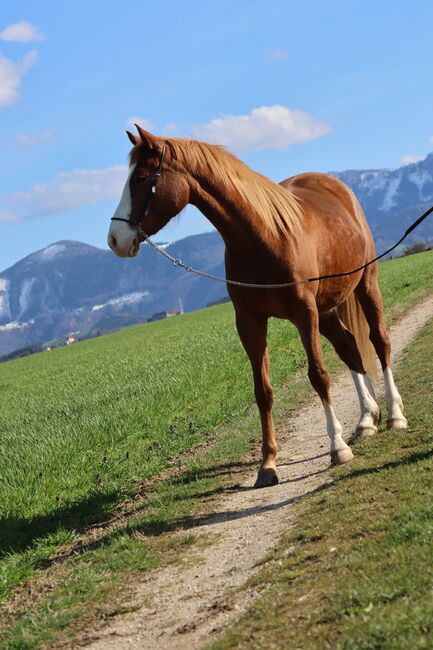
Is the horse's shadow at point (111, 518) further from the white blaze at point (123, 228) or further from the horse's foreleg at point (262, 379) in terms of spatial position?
the white blaze at point (123, 228)

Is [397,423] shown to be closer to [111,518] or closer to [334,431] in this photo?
[334,431]

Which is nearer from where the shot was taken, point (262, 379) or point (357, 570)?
point (357, 570)

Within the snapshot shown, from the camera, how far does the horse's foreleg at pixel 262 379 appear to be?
7.00 meters

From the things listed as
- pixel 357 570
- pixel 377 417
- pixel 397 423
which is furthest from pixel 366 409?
pixel 357 570

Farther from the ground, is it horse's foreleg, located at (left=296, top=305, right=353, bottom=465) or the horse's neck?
the horse's neck

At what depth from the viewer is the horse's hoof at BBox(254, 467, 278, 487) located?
7.01 meters

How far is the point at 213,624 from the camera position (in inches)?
162

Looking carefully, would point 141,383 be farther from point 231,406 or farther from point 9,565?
point 9,565

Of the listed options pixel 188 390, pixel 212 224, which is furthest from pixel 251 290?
pixel 188 390

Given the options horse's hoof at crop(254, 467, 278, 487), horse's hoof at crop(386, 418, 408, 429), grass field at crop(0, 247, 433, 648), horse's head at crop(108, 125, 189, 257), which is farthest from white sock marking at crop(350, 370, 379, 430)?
horse's head at crop(108, 125, 189, 257)

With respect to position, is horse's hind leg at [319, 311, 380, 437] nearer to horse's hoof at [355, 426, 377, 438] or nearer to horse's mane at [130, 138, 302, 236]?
horse's hoof at [355, 426, 377, 438]

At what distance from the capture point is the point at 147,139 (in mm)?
6258

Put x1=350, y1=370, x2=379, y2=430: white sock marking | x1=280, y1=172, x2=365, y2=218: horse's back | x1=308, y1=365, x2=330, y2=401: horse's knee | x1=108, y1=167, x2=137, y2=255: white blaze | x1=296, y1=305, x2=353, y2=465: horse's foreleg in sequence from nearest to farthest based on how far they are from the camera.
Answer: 1. x1=108, y1=167, x2=137, y2=255: white blaze
2. x1=296, y1=305, x2=353, y2=465: horse's foreleg
3. x1=308, y1=365, x2=330, y2=401: horse's knee
4. x1=350, y1=370, x2=379, y2=430: white sock marking
5. x1=280, y1=172, x2=365, y2=218: horse's back

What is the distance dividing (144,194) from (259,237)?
3.59ft
